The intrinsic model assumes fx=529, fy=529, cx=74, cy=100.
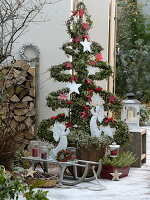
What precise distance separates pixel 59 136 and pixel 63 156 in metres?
0.33

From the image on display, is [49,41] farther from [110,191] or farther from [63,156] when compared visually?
[110,191]

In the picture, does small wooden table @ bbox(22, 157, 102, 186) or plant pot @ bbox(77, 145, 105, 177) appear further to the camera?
plant pot @ bbox(77, 145, 105, 177)

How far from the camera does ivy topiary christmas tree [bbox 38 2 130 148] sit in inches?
258

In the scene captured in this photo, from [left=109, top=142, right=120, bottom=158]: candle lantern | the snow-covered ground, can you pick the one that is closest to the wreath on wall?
[left=109, top=142, right=120, bottom=158]: candle lantern

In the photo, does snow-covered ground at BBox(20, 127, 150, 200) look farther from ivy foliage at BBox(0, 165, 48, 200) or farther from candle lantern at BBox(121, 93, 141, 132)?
candle lantern at BBox(121, 93, 141, 132)

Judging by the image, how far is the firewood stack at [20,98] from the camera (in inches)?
275

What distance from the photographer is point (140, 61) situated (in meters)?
14.0

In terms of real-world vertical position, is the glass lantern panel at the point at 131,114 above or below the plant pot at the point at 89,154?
above

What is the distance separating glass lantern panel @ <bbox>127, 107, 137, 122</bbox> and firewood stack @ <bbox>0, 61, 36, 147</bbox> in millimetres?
1362

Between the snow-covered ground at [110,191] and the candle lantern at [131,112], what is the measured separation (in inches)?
42.8

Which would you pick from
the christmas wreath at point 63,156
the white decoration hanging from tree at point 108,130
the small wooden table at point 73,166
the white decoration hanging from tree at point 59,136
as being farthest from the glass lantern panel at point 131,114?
the christmas wreath at point 63,156

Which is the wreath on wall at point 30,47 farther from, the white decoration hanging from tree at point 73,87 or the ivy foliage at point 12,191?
the ivy foliage at point 12,191

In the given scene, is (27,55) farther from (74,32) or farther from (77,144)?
(77,144)

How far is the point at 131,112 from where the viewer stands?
7.46 meters
